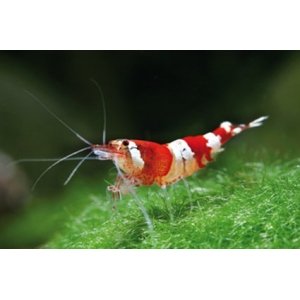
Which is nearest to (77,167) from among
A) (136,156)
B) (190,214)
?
(136,156)

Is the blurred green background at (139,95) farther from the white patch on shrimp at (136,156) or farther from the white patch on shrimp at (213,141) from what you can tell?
the white patch on shrimp at (136,156)

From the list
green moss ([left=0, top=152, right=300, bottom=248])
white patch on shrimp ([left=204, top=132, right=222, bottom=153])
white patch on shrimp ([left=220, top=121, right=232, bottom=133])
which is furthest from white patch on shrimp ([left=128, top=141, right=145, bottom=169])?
white patch on shrimp ([left=220, top=121, right=232, bottom=133])

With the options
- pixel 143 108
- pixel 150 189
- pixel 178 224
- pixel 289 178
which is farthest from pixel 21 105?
pixel 289 178

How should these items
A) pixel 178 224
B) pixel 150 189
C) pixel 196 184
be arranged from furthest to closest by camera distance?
pixel 196 184, pixel 150 189, pixel 178 224

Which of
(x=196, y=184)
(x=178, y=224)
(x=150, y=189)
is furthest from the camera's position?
(x=196, y=184)

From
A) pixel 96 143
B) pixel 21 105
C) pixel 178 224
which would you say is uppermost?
pixel 21 105

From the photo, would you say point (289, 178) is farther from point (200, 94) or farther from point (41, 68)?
point (41, 68)

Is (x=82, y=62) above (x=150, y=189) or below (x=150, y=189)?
above

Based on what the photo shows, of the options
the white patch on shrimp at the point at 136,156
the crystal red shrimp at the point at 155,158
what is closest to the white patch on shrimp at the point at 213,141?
the crystal red shrimp at the point at 155,158

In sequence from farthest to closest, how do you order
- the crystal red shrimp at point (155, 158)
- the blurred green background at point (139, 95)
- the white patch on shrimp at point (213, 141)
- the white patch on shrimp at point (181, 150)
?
the blurred green background at point (139, 95) < the white patch on shrimp at point (213, 141) < the white patch on shrimp at point (181, 150) < the crystal red shrimp at point (155, 158)
